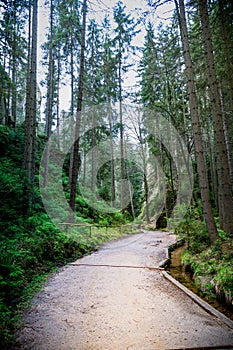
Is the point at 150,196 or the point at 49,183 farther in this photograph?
the point at 150,196

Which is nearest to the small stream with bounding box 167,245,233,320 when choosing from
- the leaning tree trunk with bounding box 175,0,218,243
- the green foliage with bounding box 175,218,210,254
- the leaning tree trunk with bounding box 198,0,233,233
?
the green foliage with bounding box 175,218,210,254

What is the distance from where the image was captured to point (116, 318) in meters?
3.44

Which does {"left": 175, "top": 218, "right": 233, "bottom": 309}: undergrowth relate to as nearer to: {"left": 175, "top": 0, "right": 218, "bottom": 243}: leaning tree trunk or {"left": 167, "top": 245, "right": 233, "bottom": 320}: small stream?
{"left": 167, "top": 245, "right": 233, "bottom": 320}: small stream

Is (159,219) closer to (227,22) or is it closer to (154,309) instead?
(227,22)

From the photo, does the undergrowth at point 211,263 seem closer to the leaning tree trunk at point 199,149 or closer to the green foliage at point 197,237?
the green foliage at point 197,237

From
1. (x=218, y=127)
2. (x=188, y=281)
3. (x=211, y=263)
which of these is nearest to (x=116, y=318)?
(x=188, y=281)

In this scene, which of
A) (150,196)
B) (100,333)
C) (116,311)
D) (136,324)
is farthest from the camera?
(150,196)

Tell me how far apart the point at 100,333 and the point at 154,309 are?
1197mm

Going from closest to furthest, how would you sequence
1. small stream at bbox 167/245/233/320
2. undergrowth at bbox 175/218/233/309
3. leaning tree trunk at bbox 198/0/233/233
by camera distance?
small stream at bbox 167/245/233/320 → undergrowth at bbox 175/218/233/309 → leaning tree trunk at bbox 198/0/233/233

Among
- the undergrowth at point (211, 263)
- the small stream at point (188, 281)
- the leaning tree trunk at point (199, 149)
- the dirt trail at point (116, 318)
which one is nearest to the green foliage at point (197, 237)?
the undergrowth at point (211, 263)

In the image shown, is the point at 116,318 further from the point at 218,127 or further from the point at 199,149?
the point at 218,127

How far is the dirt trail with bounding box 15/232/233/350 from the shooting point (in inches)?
111

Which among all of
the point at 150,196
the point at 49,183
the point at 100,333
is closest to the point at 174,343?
the point at 100,333

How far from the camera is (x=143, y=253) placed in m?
9.17
